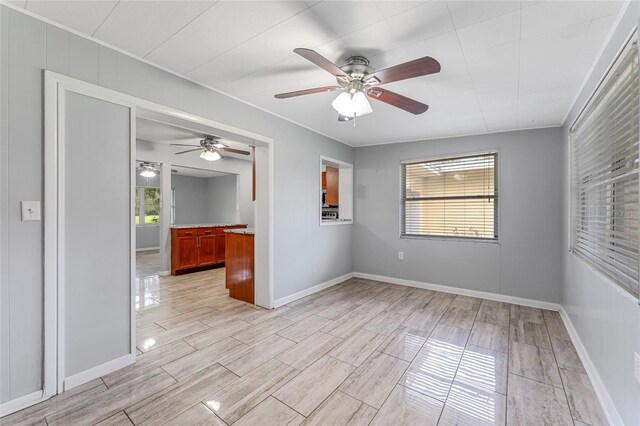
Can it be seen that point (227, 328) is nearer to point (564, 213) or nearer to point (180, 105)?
point (180, 105)

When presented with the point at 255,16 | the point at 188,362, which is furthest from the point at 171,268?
the point at 255,16

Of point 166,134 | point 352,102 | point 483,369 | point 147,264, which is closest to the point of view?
point 352,102

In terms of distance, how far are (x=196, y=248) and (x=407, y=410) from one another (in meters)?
4.85

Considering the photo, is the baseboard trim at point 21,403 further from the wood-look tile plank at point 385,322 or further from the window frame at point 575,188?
the window frame at point 575,188

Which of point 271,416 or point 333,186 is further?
point 333,186

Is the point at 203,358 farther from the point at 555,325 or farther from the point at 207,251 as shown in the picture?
the point at 207,251

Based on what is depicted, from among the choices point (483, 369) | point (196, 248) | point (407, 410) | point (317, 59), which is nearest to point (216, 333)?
point (407, 410)

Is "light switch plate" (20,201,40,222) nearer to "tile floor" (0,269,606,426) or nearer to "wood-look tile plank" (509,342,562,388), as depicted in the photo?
"tile floor" (0,269,606,426)

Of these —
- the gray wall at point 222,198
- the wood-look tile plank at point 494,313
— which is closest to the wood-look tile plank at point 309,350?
the wood-look tile plank at point 494,313

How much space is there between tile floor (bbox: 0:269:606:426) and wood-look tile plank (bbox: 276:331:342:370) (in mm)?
16

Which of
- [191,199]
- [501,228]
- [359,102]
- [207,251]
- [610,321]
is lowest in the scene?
[207,251]

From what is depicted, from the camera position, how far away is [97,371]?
202 cm

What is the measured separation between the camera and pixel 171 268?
5.33 meters

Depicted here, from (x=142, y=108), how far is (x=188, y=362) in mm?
2058
